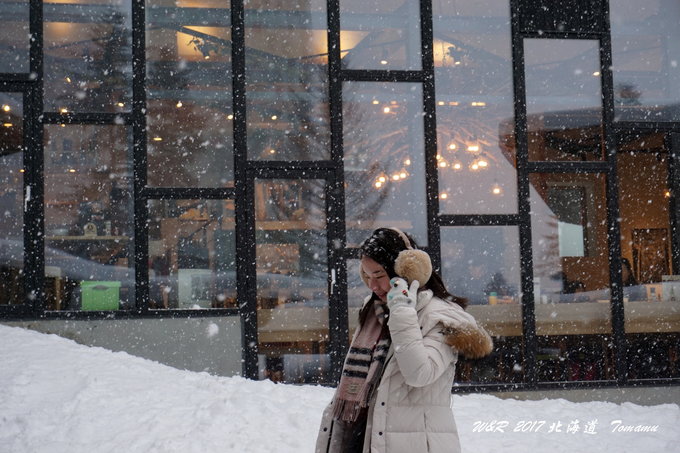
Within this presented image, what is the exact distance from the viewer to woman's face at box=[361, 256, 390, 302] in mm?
3570

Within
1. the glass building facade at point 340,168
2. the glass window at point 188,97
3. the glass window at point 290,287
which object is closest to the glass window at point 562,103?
the glass building facade at point 340,168

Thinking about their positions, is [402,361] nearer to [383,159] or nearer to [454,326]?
[454,326]

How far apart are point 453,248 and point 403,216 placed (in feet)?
2.28

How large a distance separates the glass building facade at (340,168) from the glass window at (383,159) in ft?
0.08

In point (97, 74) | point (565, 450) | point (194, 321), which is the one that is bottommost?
point (565, 450)

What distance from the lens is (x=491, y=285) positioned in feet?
29.3

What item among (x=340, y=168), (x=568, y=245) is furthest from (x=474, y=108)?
(x=568, y=245)

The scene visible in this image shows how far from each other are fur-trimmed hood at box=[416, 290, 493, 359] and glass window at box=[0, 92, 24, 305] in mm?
6279

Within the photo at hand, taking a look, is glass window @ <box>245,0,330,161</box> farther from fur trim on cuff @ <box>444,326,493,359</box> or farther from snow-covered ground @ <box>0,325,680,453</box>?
fur trim on cuff @ <box>444,326,493,359</box>

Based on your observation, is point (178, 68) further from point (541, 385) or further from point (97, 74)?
point (541, 385)

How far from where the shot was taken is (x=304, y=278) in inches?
342

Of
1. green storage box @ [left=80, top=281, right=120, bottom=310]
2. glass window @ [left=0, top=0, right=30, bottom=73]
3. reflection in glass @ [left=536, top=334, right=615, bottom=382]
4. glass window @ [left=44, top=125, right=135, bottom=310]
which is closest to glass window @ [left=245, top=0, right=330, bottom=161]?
glass window @ [left=44, top=125, right=135, bottom=310]

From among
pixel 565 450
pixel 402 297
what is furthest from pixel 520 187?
pixel 402 297

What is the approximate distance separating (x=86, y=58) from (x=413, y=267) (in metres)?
6.42
